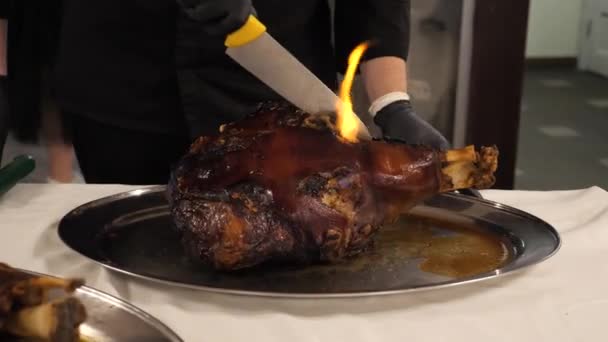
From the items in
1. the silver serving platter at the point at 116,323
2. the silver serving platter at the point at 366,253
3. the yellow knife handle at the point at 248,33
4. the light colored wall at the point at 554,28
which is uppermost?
the yellow knife handle at the point at 248,33

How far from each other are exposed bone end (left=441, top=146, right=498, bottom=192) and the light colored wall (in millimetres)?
5208

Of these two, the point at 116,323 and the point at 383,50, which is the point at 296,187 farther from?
the point at 383,50

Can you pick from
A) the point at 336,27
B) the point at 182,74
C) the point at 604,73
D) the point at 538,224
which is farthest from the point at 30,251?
the point at 604,73

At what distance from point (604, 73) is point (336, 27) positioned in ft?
15.5

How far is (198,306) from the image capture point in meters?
0.75

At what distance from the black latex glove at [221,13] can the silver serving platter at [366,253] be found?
240mm

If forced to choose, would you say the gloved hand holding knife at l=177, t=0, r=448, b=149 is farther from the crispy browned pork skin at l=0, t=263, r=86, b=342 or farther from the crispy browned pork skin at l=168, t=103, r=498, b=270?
the crispy browned pork skin at l=0, t=263, r=86, b=342

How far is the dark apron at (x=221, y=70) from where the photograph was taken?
1.24 m

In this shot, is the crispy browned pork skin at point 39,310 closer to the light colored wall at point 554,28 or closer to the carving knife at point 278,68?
the carving knife at point 278,68

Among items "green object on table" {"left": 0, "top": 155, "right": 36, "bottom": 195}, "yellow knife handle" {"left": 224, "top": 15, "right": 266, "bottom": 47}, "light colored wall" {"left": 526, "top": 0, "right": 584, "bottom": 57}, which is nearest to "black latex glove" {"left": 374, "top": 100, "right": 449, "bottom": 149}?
"yellow knife handle" {"left": 224, "top": 15, "right": 266, "bottom": 47}

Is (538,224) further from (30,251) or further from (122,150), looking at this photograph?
(122,150)

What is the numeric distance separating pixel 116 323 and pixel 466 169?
1.47 feet

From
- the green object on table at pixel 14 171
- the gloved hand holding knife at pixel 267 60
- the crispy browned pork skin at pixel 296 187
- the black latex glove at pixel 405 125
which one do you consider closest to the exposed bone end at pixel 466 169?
the crispy browned pork skin at pixel 296 187

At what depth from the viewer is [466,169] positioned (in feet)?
2.89
